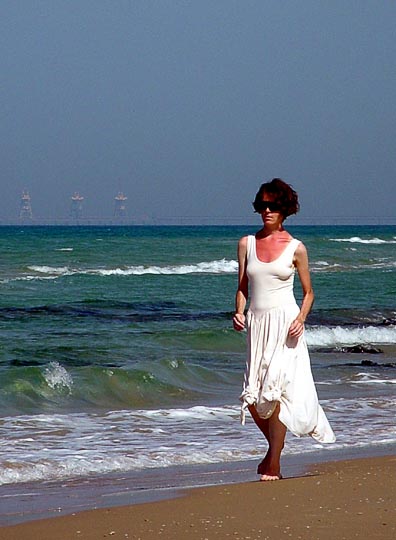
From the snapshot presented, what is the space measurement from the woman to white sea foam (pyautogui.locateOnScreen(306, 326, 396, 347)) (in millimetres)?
11459

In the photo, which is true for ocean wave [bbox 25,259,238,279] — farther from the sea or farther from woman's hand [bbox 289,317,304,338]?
woman's hand [bbox 289,317,304,338]

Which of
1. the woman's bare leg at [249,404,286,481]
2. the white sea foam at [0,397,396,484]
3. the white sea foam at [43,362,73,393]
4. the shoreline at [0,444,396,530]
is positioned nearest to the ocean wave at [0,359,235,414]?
the white sea foam at [43,362,73,393]

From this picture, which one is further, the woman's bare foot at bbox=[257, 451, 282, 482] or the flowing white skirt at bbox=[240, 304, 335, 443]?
the woman's bare foot at bbox=[257, 451, 282, 482]

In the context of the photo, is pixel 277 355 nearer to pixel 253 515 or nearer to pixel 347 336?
pixel 253 515

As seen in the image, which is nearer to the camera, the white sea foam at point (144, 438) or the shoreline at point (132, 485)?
the shoreline at point (132, 485)

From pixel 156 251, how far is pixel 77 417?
44.5m

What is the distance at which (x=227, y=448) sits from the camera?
8.46m

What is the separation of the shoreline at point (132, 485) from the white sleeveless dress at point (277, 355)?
648 millimetres

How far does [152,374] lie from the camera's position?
12.7 m

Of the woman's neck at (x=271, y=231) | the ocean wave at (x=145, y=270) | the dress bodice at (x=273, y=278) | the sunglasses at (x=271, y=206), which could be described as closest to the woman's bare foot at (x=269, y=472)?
the dress bodice at (x=273, y=278)

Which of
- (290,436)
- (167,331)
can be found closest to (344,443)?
(290,436)

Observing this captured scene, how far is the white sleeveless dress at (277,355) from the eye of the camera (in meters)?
6.32

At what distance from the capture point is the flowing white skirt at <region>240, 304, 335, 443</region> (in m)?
6.31

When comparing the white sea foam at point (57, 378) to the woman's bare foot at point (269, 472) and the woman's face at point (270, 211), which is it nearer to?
the woman's bare foot at point (269, 472)
